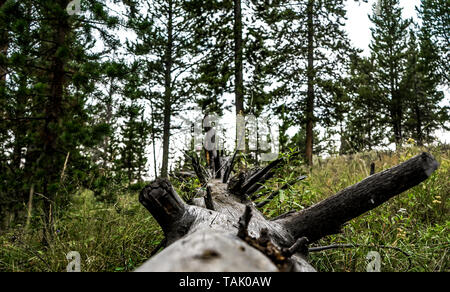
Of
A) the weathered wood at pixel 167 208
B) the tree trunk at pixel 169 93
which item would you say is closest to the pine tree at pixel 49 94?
the weathered wood at pixel 167 208

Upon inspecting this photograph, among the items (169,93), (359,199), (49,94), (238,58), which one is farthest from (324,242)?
(169,93)

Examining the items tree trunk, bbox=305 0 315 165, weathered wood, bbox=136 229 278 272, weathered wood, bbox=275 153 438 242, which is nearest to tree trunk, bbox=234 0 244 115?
tree trunk, bbox=305 0 315 165

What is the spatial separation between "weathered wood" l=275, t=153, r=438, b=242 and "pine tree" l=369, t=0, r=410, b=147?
948 inches

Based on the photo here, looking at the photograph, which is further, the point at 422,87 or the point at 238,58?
the point at 422,87

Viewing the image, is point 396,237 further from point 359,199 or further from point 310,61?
point 310,61

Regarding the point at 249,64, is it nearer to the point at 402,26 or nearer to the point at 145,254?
the point at 145,254

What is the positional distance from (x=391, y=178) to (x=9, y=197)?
5363 millimetres

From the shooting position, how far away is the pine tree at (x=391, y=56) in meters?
21.2

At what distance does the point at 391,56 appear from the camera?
2156 cm

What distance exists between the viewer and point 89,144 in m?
3.51

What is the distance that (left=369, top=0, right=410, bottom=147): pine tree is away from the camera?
2125 cm

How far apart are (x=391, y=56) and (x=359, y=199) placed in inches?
1015
